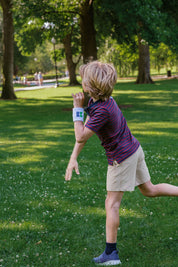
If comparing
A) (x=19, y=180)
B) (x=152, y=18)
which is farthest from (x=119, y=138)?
(x=152, y=18)

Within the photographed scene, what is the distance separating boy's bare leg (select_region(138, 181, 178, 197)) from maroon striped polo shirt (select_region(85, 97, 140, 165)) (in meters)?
0.53

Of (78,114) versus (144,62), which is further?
(144,62)

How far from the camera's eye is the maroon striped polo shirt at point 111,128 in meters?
3.40

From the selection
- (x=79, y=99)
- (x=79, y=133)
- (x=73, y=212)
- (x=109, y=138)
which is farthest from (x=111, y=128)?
(x=73, y=212)

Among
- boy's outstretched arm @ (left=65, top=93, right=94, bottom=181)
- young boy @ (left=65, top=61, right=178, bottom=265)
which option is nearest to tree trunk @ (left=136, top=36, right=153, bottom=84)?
young boy @ (left=65, top=61, right=178, bottom=265)

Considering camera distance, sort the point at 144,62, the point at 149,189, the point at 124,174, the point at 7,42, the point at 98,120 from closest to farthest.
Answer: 1. the point at 98,120
2. the point at 124,174
3. the point at 149,189
4. the point at 7,42
5. the point at 144,62

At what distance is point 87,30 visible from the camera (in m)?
17.6

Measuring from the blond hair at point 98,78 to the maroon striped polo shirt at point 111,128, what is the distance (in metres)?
0.13

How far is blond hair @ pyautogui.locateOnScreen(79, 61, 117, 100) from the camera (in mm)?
3291

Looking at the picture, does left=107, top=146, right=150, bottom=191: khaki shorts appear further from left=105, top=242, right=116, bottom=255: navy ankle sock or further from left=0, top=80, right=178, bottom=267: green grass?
left=0, top=80, right=178, bottom=267: green grass

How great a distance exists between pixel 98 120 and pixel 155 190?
1203mm

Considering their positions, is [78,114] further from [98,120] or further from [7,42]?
[7,42]

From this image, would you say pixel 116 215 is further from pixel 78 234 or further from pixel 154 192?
pixel 78 234

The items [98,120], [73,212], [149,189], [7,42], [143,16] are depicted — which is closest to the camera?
[98,120]
